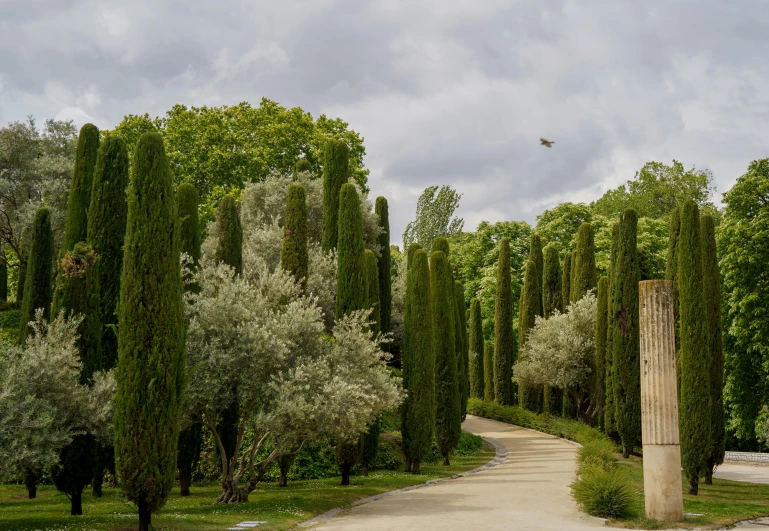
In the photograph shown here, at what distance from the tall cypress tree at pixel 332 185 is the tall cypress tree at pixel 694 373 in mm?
15491

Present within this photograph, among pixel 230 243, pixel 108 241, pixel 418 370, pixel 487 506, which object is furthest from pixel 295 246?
pixel 487 506

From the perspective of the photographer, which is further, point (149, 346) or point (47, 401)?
point (47, 401)

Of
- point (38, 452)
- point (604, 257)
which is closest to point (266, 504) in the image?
point (38, 452)

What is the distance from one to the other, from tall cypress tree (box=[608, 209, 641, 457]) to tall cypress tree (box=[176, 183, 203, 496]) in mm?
18527

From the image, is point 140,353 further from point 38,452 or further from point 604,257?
point 604,257

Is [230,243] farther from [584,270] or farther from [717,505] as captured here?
[584,270]

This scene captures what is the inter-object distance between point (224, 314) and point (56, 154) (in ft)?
112

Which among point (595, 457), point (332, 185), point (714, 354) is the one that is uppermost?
point (332, 185)

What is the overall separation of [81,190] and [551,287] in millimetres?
34442

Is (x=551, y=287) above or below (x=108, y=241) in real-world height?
above

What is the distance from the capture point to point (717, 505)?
21484 mm

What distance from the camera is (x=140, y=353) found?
1612 centimetres

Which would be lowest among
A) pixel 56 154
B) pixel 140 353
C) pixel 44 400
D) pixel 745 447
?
pixel 745 447

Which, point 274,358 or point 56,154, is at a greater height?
point 56,154
